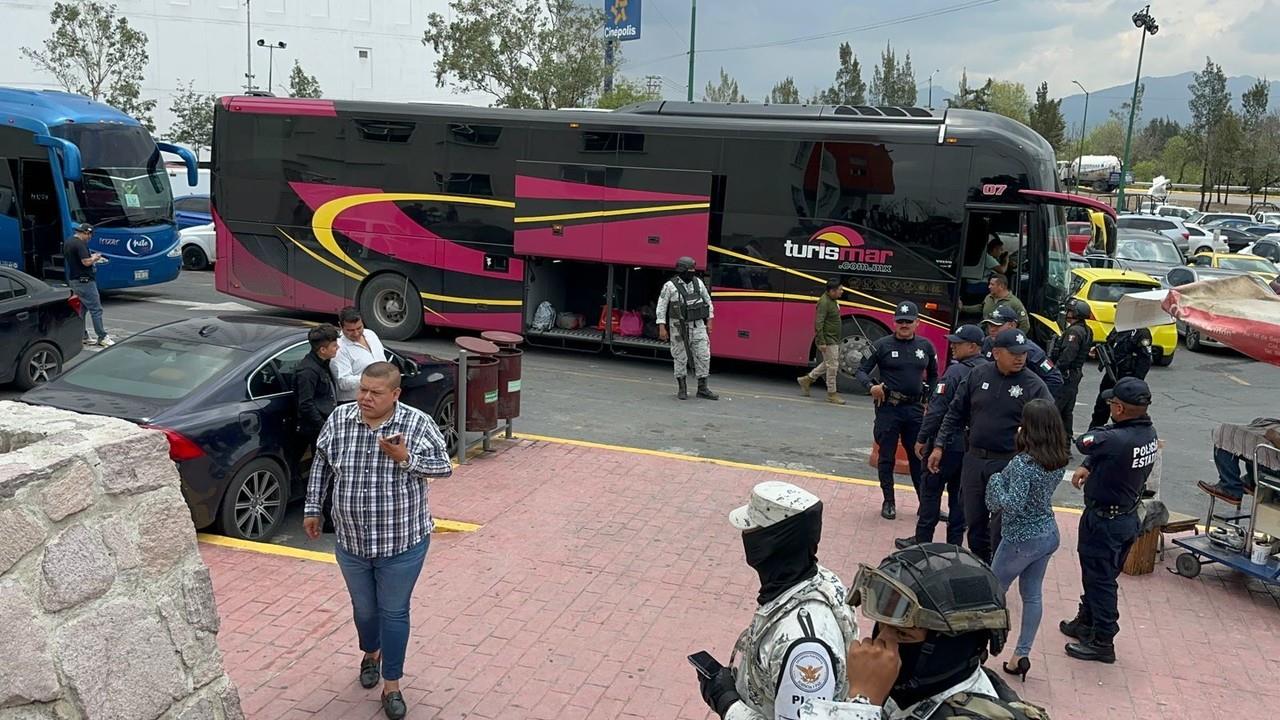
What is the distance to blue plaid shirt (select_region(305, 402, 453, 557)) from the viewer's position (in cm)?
466

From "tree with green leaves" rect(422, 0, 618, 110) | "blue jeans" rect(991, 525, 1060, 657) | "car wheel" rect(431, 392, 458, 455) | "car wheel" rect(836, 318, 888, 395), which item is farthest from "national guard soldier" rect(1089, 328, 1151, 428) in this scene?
"tree with green leaves" rect(422, 0, 618, 110)

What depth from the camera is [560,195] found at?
14.3 metres

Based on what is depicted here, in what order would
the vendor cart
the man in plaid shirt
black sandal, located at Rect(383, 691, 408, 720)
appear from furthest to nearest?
the vendor cart, black sandal, located at Rect(383, 691, 408, 720), the man in plaid shirt

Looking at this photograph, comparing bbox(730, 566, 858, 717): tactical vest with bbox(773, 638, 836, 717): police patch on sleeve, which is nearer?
bbox(773, 638, 836, 717): police patch on sleeve

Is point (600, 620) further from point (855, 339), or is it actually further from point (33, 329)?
Result: point (33, 329)

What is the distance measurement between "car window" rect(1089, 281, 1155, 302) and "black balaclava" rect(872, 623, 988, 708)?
1660cm

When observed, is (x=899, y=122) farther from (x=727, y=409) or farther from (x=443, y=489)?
(x=443, y=489)

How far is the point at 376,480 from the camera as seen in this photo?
468 cm

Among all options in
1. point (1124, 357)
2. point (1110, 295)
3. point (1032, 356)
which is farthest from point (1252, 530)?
point (1110, 295)

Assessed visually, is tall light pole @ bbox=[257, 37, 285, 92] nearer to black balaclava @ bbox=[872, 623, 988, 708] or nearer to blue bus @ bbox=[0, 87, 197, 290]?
blue bus @ bbox=[0, 87, 197, 290]

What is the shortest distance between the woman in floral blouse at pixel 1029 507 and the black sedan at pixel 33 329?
9.54 meters

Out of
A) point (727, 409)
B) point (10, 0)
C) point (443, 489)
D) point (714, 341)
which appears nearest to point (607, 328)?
point (714, 341)

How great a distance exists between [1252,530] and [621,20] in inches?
1196

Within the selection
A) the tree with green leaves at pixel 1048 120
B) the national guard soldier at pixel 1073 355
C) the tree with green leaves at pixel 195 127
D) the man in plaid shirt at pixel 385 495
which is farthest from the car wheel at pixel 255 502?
the tree with green leaves at pixel 1048 120
